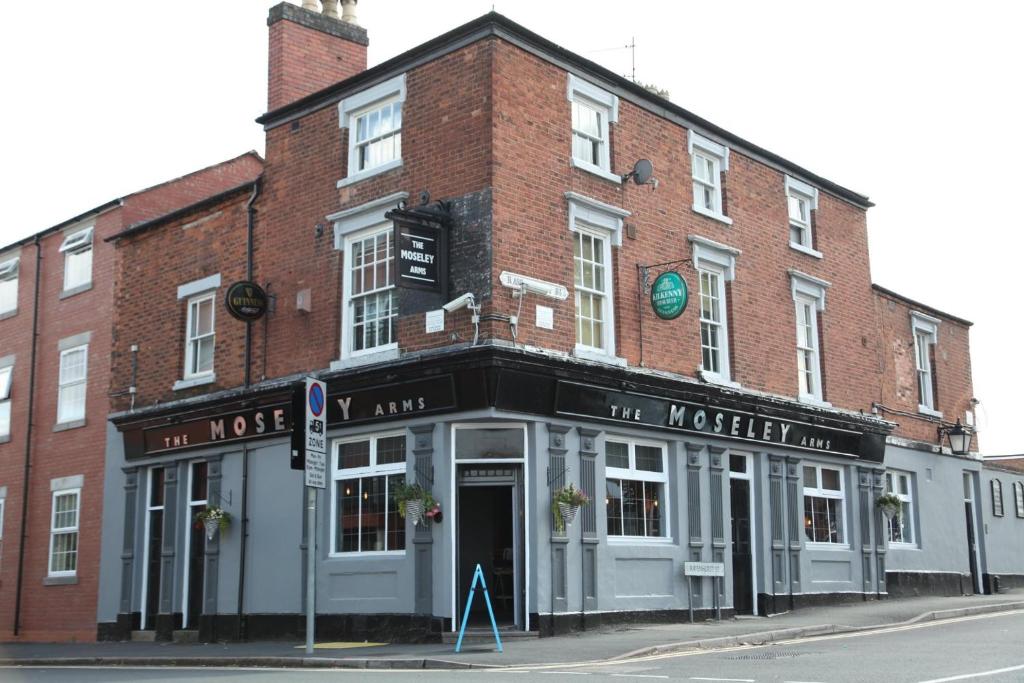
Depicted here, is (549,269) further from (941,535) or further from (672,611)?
(941,535)

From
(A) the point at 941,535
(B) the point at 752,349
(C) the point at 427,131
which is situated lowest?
(A) the point at 941,535

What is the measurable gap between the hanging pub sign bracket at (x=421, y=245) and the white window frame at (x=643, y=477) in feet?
13.3

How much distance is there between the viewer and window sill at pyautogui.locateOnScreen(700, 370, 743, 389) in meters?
21.2

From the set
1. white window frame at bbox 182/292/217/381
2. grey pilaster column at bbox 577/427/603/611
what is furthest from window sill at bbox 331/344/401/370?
white window frame at bbox 182/292/217/381

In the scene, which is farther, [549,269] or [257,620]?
[257,620]

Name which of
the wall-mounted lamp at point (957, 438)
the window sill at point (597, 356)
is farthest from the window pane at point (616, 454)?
the wall-mounted lamp at point (957, 438)

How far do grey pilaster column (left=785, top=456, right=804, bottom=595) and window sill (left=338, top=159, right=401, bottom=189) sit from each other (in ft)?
31.9

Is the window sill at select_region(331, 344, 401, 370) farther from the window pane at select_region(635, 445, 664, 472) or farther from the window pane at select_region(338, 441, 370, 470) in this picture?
the window pane at select_region(635, 445, 664, 472)

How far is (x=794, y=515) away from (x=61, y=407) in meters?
16.1

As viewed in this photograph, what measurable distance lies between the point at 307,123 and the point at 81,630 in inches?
454

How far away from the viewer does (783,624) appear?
1834 centimetres

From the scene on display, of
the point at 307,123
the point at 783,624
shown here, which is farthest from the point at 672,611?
the point at 307,123

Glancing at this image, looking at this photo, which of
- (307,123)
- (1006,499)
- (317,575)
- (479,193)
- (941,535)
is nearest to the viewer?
(479,193)

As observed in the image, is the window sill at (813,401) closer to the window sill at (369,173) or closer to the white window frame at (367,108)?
the window sill at (369,173)
